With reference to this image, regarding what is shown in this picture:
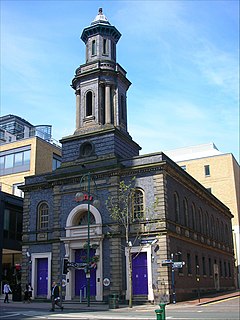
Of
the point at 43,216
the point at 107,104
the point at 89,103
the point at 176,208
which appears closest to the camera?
the point at 176,208

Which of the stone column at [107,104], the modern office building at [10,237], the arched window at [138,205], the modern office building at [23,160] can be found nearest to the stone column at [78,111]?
the stone column at [107,104]

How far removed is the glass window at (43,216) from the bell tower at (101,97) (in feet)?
18.6

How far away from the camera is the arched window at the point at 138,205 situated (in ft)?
104

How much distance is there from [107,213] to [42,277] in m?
8.18

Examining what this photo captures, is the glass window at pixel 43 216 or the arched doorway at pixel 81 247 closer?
the arched doorway at pixel 81 247

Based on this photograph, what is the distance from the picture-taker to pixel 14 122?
313 feet

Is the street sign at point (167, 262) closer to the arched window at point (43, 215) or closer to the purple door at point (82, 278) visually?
the purple door at point (82, 278)

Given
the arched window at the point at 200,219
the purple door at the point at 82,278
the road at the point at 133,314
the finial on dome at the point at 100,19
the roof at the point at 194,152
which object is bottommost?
the road at the point at 133,314

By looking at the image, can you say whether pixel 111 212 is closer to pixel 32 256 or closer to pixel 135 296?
pixel 135 296

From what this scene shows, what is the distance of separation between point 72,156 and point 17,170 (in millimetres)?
21792

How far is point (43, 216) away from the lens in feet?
121

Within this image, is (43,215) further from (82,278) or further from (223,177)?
(223,177)

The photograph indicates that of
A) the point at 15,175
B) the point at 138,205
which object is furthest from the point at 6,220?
the point at 138,205

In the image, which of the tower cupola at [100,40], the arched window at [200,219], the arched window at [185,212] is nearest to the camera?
the arched window at [185,212]
